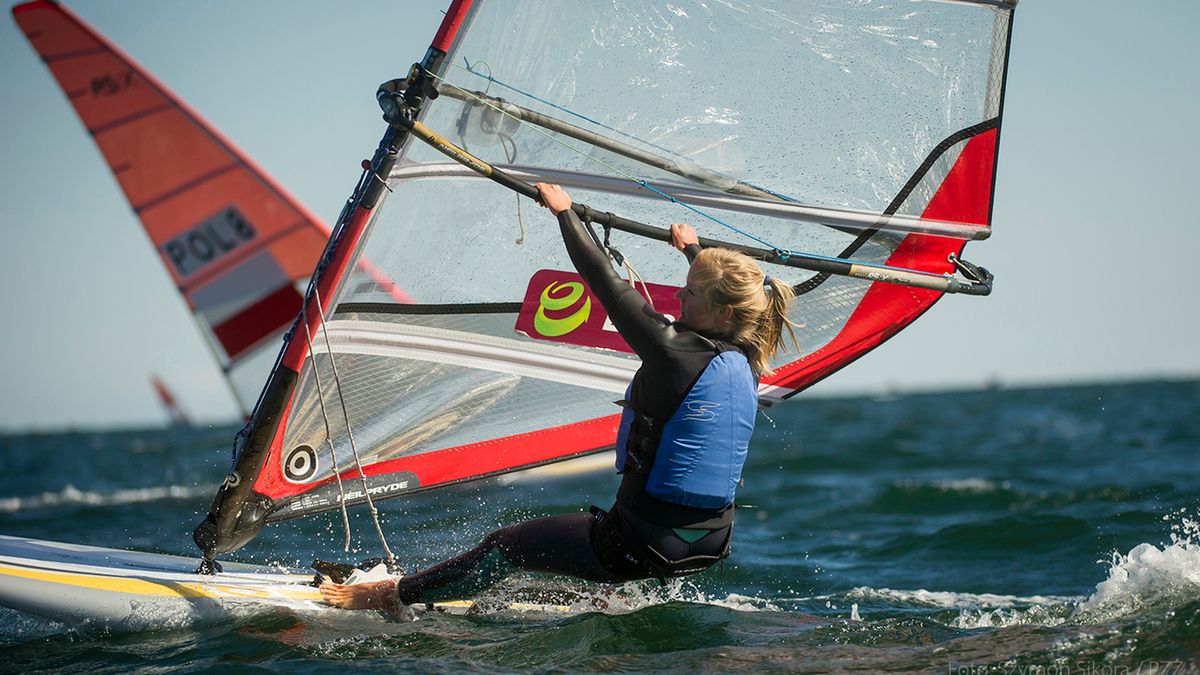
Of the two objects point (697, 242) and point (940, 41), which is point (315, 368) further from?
point (940, 41)

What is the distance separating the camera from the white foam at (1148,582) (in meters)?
3.71

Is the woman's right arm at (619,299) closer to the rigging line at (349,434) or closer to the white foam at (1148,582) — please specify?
the rigging line at (349,434)

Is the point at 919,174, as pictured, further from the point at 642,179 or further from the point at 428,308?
the point at 428,308

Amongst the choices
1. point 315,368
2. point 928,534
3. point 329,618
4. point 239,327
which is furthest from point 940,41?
point 239,327

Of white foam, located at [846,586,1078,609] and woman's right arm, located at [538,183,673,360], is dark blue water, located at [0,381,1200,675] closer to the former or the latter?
white foam, located at [846,586,1078,609]

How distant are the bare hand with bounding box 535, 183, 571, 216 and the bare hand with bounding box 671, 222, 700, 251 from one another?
0.41 m

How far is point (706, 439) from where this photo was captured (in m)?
3.34

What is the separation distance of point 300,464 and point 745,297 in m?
1.93

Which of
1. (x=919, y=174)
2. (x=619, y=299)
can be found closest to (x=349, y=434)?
(x=619, y=299)

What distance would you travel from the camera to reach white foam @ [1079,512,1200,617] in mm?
3711

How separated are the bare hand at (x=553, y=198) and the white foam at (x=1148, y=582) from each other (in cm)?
235

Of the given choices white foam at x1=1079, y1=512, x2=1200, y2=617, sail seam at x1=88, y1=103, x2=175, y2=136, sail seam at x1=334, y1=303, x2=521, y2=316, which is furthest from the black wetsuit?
sail seam at x1=88, y1=103, x2=175, y2=136

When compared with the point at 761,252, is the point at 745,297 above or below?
below

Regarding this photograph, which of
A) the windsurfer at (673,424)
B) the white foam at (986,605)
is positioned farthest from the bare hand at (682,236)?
the white foam at (986,605)
